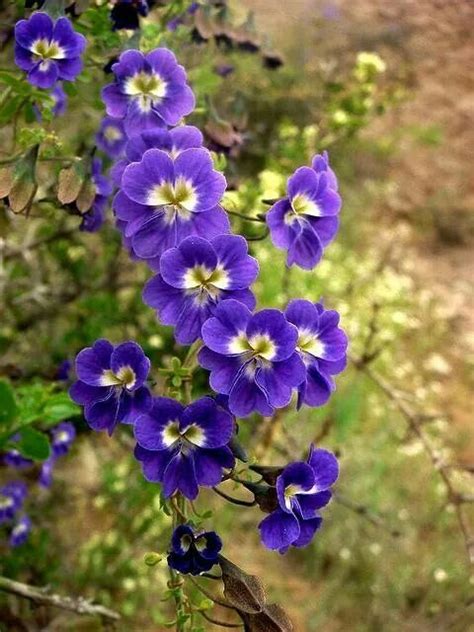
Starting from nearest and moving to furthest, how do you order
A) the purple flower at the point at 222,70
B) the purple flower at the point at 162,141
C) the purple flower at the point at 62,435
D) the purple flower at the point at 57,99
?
1. the purple flower at the point at 162,141
2. the purple flower at the point at 57,99
3. the purple flower at the point at 62,435
4. the purple flower at the point at 222,70

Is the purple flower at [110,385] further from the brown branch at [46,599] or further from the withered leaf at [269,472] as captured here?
the brown branch at [46,599]

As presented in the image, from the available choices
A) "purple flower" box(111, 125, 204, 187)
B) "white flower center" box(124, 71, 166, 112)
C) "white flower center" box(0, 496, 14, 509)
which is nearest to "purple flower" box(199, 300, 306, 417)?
"purple flower" box(111, 125, 204, 187)

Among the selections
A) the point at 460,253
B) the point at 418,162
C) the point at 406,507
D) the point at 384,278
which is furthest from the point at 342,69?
the point at 406,507

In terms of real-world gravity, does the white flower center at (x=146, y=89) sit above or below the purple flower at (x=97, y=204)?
above

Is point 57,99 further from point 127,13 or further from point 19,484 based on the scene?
point 19,484

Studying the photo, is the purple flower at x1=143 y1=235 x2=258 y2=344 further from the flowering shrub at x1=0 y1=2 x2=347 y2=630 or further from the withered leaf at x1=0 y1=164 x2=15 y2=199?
the withered leaf at x1=0 y1=164 x2=15 y2=199

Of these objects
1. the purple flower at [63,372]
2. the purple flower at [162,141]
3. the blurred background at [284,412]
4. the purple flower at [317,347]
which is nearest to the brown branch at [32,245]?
the blurred background at [284,412]
